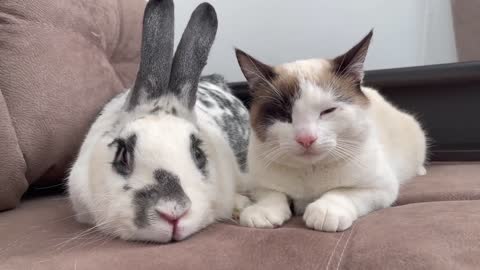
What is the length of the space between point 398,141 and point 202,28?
2.29 ft

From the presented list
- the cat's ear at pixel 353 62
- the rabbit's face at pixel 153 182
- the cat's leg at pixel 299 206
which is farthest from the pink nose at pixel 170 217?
the cat's ear at pixel 353 62

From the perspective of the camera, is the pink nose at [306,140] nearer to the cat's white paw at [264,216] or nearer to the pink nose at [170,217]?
the cat's white paw at [264,216]

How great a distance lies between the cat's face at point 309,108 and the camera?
113cm

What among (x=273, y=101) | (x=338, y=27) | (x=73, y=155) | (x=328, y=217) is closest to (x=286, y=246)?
(x=328, y=217)

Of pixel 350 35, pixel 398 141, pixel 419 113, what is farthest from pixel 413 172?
pixel 350 35

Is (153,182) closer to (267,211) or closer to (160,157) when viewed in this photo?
(160,157)

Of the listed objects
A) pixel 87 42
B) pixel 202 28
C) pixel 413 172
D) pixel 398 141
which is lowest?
pixel 413 172

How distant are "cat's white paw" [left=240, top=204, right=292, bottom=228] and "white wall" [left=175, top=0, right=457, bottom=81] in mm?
1335

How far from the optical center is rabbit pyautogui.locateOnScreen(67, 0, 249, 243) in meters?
1.03

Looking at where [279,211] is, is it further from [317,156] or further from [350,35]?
[350,35]

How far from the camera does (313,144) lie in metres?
1.11

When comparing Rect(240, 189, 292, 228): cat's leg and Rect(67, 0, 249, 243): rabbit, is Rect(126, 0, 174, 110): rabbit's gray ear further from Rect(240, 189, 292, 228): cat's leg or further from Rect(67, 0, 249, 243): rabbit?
Rect(240, 189, 292, 228): cat's leg

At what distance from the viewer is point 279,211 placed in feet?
3.84

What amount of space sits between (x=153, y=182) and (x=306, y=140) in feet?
1.11
